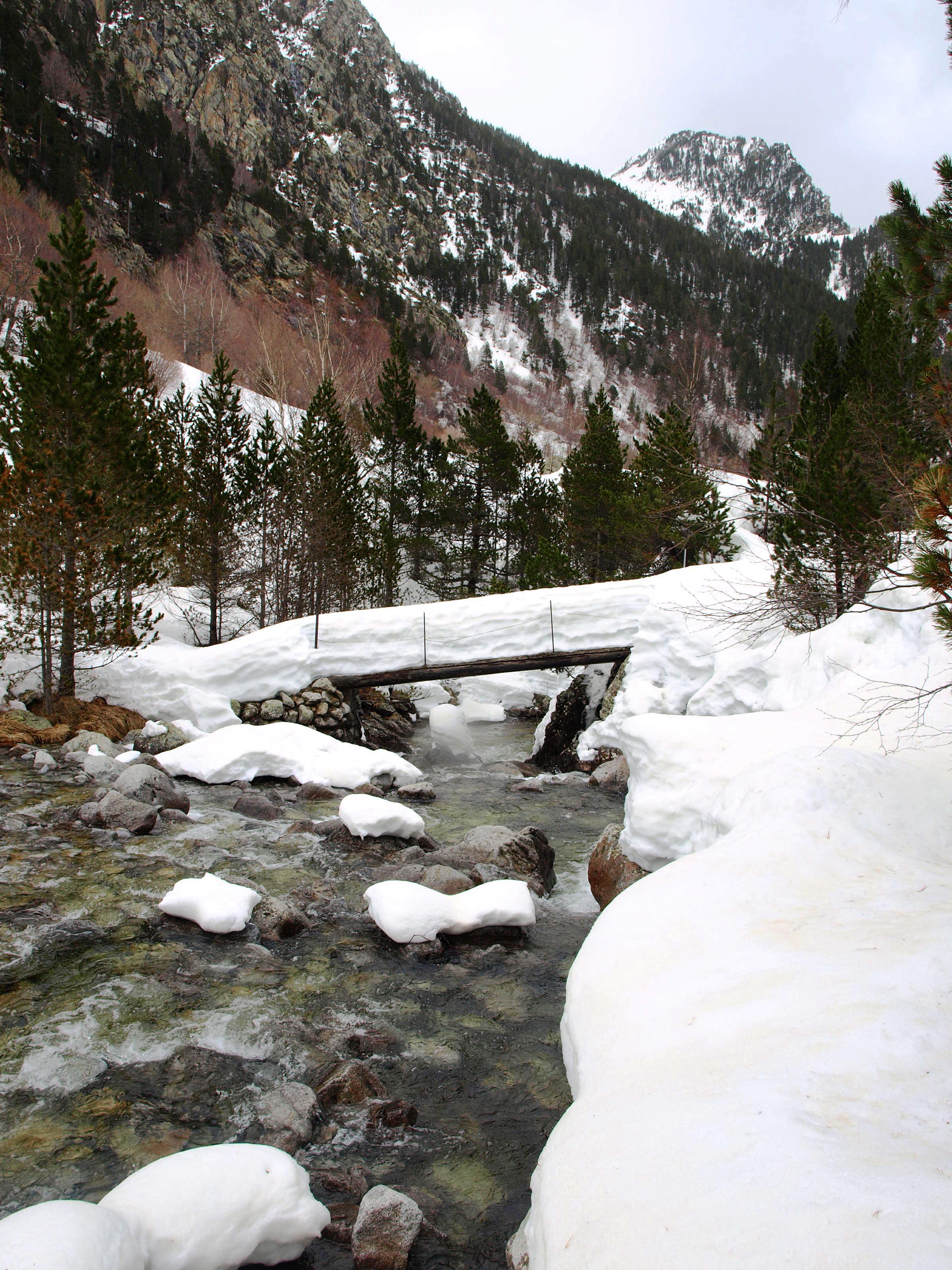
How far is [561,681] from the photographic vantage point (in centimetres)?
1923

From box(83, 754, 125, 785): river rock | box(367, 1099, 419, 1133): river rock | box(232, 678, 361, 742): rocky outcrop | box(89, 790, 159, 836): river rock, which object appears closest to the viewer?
box(367, 1099, 419, 1133): river rock

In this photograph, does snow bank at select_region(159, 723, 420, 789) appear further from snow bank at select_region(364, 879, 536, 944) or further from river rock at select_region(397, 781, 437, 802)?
snow bank at select_region(364, 879, 536, 944)

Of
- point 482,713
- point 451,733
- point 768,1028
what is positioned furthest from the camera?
point 482,713

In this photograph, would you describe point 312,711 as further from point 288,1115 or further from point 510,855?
point 288,1115

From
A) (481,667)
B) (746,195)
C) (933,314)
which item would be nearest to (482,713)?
(481,667)

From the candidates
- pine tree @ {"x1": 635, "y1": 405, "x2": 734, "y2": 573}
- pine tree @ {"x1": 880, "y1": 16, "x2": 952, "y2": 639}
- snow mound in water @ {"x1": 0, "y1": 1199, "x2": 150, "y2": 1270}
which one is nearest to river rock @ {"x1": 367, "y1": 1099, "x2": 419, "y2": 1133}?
snow mound in water @ {"x1": 0, "y1": 1199, "x2": 150, "y2": 1270}

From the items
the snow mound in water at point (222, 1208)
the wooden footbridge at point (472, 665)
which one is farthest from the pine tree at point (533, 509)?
the snow mound in water at point (222, 1208)

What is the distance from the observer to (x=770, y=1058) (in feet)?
7.03

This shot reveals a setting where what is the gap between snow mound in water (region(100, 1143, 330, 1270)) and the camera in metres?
2.28

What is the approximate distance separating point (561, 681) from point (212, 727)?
10.0 m

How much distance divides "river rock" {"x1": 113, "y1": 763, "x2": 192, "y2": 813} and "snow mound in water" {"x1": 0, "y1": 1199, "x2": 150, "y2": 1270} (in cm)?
574

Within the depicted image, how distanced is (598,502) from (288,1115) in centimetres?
1987

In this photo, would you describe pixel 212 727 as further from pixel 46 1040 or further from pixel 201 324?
pixel 201 324

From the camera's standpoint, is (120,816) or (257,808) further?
(257,808)
